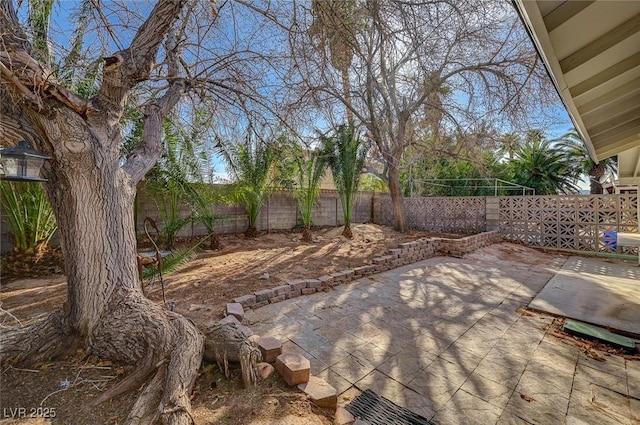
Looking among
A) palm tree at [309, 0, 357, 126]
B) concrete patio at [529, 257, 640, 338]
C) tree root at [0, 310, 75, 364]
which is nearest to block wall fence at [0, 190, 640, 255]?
concrete patio at [529, 257, 640, 338]

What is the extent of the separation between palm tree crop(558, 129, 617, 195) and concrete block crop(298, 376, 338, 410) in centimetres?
1887

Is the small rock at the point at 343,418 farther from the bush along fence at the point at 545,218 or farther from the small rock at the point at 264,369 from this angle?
the bush along fence at the point at 545,218

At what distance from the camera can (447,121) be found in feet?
28.0

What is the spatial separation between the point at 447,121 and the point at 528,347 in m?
7.53

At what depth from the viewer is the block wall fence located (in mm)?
7055

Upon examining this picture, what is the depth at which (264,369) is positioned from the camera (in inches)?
81.9

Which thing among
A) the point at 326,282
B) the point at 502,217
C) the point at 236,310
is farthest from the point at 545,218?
the point at 236,310

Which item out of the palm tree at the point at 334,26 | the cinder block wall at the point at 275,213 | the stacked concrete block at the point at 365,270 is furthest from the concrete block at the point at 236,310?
the cinder block wall at the point at 275,213

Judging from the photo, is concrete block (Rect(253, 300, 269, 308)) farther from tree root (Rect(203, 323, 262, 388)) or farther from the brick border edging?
tree root (Rect(203, 323, 262, 388))

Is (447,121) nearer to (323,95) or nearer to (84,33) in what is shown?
(323,95)

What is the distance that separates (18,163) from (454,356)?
3.71 m

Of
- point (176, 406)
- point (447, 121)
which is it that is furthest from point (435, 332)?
point (447, 121)

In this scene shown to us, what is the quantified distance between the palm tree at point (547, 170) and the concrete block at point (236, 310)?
19.3 m

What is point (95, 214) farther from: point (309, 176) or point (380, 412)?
point (309, 176)
